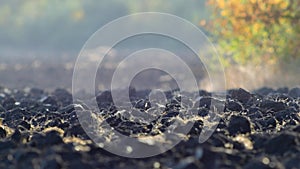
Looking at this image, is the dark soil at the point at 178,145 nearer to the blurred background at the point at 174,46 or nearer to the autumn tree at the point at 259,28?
the autumn tree at the point at 259,28

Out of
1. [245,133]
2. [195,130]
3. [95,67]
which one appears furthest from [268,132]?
[95,67]

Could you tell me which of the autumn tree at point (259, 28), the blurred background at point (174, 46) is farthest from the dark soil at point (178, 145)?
the blurred background at point (174, 46)

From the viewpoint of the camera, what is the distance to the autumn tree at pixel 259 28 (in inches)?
521

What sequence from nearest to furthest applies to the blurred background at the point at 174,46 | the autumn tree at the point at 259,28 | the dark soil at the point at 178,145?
the dark soil at the point at 178,145, the autumn tree at the point at 259,28, the blurred background at the point at 174,46

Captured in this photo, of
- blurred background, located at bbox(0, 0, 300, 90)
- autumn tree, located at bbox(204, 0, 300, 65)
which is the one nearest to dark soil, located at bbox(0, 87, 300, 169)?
autumn tree, located at bbox(204, 0, 300, 65)

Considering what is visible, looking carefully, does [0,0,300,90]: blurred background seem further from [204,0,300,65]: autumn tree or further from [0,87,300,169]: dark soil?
[0,87,300,169]: dark soil

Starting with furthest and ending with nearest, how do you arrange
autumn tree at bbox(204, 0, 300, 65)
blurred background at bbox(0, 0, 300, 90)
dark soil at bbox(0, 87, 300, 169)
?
blurred background at bbox(0, 0, 300, 90)
autumn tree at bbox(204, 0, 300, 65)
dark soil at bbox(0, 87, 300, 169)

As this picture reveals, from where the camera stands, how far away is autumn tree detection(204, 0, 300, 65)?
1323 centimetres

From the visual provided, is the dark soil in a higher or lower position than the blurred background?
lower

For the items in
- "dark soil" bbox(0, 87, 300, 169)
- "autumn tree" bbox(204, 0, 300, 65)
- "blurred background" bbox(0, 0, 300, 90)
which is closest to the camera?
"dark soil" bbox(0, 87, 300, 169)

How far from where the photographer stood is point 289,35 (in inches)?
550

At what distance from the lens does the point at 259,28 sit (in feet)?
45.0

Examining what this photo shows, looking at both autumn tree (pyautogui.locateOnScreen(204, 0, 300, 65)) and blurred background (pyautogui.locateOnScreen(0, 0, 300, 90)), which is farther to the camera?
blurred background (pyautogui.locateOnScreen(0, 0, 300, 90))

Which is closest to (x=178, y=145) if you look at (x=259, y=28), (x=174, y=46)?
(x=259, y=28)
